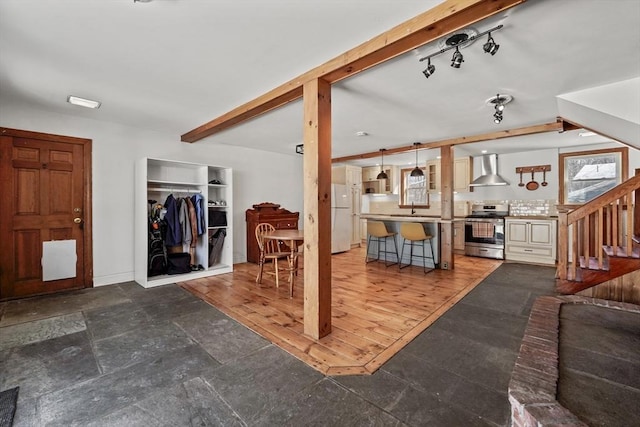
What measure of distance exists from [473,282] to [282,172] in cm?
438

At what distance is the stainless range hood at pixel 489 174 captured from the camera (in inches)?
243

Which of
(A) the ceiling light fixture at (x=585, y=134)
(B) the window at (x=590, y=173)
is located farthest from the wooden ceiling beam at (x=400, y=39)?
(B) the window at (x=590, y=173)

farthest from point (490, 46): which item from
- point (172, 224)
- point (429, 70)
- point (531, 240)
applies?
point (531, 240)

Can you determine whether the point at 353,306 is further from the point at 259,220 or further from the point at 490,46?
the point at 259,220

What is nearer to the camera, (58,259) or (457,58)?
(457,58)

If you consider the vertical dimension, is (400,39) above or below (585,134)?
below

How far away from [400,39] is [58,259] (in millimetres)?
4778

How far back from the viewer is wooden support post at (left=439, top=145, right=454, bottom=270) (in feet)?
16.3

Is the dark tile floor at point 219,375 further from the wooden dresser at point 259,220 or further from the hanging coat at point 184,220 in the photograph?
the wooden dresser at point 259,220

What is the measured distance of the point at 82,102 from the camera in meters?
3.21

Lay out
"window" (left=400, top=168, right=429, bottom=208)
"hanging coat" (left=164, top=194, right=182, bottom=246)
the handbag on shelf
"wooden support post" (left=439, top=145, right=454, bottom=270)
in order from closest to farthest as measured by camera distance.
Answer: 1. "hanging coat" (left=164, top=194, right=182, bottom=246)
2. the handbag on shelf
3. "wooden support post" (left=439, top=145, right=454, bottom=270)
4. "window" (left=400, top=168, right=429, bottom=208)

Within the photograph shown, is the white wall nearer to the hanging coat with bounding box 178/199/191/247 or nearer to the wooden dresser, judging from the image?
the hanging coat with bounding box 178/199/191/247

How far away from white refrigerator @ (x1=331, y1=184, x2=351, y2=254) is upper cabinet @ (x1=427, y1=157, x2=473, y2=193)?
2.16 m

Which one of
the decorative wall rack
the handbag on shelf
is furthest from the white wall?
the decorative wall rack
